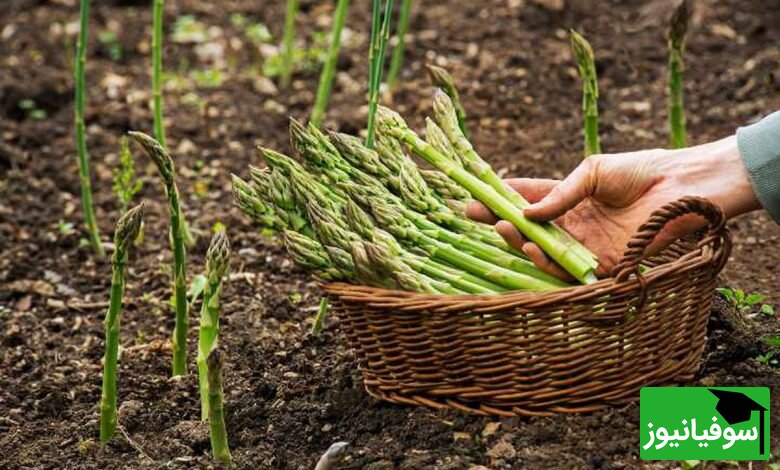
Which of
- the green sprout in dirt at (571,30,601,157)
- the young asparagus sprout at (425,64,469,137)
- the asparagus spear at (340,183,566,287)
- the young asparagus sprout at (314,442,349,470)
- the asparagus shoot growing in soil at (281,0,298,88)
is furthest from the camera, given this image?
the asparagus shoot growing in soil at (281,0,298,88)

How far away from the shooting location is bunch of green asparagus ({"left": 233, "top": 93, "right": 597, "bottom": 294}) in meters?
3.40

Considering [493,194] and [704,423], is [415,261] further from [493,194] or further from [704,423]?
[704,423]

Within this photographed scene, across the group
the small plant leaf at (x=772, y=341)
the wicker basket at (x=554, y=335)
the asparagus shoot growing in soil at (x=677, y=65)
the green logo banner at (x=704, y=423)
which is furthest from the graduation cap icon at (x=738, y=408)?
the asparagus shoot growing in soil at (x=677, y=65)

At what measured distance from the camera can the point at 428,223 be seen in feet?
11.7

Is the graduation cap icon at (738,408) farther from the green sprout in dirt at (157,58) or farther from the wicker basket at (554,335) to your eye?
the green sprout in dirt at (157,58)

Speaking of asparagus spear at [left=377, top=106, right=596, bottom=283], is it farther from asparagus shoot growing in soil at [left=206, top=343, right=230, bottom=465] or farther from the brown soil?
asparagus shoot growing in soil at [left=206, top=343, right=230, bottom=465]

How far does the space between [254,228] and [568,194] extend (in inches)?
76.6

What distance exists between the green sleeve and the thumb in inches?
16.2

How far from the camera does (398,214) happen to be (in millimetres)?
3529

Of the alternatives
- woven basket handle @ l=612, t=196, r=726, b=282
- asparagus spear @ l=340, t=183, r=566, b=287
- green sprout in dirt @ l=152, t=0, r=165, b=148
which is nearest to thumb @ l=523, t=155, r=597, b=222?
asparagus spear @ l=340, t=183, r=566, b=287

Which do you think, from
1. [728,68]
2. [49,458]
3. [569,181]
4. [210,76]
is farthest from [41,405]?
[728,68]

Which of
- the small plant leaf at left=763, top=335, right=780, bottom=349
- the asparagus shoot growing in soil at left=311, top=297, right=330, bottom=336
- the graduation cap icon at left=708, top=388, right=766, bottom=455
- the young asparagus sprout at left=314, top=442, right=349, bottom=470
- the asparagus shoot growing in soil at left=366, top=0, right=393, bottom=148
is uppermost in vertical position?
the asparagus shoot growing in soil at left=366, top=0, right=393, bottom=148

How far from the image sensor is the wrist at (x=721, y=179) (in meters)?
3.43

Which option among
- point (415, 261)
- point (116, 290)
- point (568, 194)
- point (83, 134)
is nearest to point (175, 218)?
point (116, 290)
